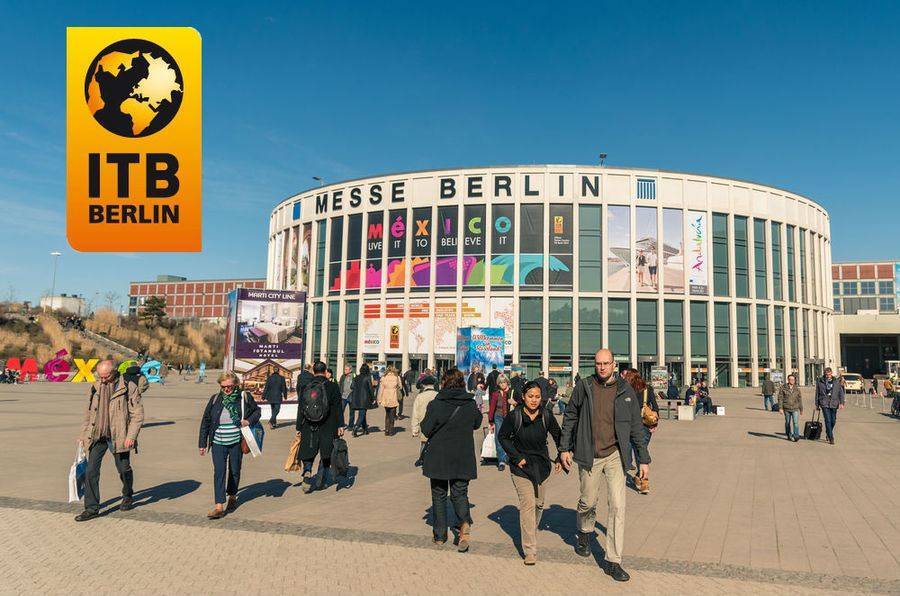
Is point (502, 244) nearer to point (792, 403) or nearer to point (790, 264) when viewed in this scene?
point (790, 264)

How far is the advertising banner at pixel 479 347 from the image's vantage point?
2938cm

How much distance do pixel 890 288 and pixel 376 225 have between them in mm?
80731

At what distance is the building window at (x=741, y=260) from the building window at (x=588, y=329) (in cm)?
1236

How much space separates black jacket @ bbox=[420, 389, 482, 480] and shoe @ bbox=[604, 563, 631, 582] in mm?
1577

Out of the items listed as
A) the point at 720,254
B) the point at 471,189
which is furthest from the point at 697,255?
the point at 471,189

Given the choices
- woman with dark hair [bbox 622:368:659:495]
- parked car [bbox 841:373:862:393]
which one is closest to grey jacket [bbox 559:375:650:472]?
woman with dark hair [bbox 622:368:659:495]

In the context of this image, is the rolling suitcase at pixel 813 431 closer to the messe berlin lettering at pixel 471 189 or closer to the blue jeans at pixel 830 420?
the blue jeans at pixel 830 420

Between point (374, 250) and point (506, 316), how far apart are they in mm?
12892

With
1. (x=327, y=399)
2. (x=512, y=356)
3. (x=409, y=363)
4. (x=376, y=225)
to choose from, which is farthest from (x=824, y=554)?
(x=376, y=225)

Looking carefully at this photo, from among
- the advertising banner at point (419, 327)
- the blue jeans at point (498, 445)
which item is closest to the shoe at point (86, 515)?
the blue jeans at point (498, 445)

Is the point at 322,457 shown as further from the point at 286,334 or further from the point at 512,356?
the point at 512,356

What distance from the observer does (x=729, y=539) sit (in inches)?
264

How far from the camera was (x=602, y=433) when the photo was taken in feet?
19.6

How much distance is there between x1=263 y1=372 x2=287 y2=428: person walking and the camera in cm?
1819
